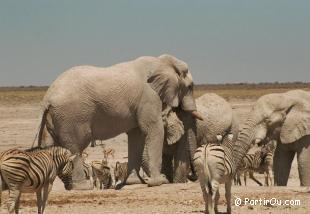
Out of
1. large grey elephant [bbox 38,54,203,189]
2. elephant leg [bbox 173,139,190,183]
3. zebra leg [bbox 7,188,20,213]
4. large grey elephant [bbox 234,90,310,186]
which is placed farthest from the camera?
elephant leg [bbox 173,139,190,183]

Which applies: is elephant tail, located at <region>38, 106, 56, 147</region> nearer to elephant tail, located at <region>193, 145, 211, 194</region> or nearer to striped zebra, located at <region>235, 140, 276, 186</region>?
elephant tail, located at <region>193, 145, 211, 194</region>

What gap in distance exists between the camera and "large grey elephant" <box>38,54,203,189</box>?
48.3ft

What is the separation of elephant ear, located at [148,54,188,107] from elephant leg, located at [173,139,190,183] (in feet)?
2.94

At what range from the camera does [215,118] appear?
17156 mm

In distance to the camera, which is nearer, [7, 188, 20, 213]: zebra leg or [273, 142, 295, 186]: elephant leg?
[7, 188, 20, 213]: zebra leg

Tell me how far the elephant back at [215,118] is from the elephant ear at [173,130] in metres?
0.76

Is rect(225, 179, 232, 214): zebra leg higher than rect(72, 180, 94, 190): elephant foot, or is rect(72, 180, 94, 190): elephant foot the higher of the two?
rect(225, 179, 232, 214): zebra leg

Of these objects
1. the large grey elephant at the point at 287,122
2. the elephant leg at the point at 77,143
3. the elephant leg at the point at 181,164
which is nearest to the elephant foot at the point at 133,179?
the elephant leg at the point at 181,164

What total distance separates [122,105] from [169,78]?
140 centimetres

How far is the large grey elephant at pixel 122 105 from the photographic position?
14.7 metres

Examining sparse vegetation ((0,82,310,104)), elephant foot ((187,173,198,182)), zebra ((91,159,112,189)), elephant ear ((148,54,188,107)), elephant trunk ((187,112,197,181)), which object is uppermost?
elephant ear ((148,54,188,107))

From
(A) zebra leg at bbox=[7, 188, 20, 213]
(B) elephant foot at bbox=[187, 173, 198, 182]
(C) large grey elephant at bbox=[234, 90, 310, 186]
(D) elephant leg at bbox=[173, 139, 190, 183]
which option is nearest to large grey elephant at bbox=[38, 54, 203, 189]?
(D) elephant leg at bbox=[173, 139, 190, 183]

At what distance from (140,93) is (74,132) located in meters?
1.59

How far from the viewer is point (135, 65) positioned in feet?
52.2
